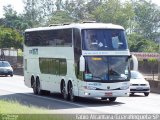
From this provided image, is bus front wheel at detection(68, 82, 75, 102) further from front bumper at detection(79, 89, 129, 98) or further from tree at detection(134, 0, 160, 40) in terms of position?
tree at detection(134, 0, 160, 40)

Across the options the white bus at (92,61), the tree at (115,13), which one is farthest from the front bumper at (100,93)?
the tree at (115,13)

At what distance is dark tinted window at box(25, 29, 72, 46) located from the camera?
2616cm

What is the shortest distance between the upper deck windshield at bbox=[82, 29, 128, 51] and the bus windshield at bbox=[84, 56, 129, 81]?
512 millimetres

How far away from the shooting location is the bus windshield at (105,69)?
947 inches

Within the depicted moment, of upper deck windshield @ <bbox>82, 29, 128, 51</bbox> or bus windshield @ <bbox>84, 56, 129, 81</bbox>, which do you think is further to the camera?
upper deck windshield @ <bbox>82, 29, 128, 51</bbox>

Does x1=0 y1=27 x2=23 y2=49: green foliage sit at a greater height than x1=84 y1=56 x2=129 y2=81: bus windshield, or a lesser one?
lesser

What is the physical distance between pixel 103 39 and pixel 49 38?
15.3 feet

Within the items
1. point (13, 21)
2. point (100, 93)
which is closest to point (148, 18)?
point (13, 21)

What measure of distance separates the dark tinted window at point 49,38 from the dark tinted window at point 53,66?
82 cm

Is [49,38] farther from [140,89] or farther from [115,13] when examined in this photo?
[115,13]

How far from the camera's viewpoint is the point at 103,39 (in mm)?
24562

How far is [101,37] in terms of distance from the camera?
24.6 m

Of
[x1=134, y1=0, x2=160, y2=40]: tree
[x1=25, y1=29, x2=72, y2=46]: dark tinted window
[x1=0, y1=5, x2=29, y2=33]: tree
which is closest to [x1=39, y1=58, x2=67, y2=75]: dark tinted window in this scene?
[x1=25, y1=29, x2=72, y2=46]: dark tinted window

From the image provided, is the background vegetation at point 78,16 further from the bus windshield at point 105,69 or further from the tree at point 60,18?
the bus windshield at point 105,69
